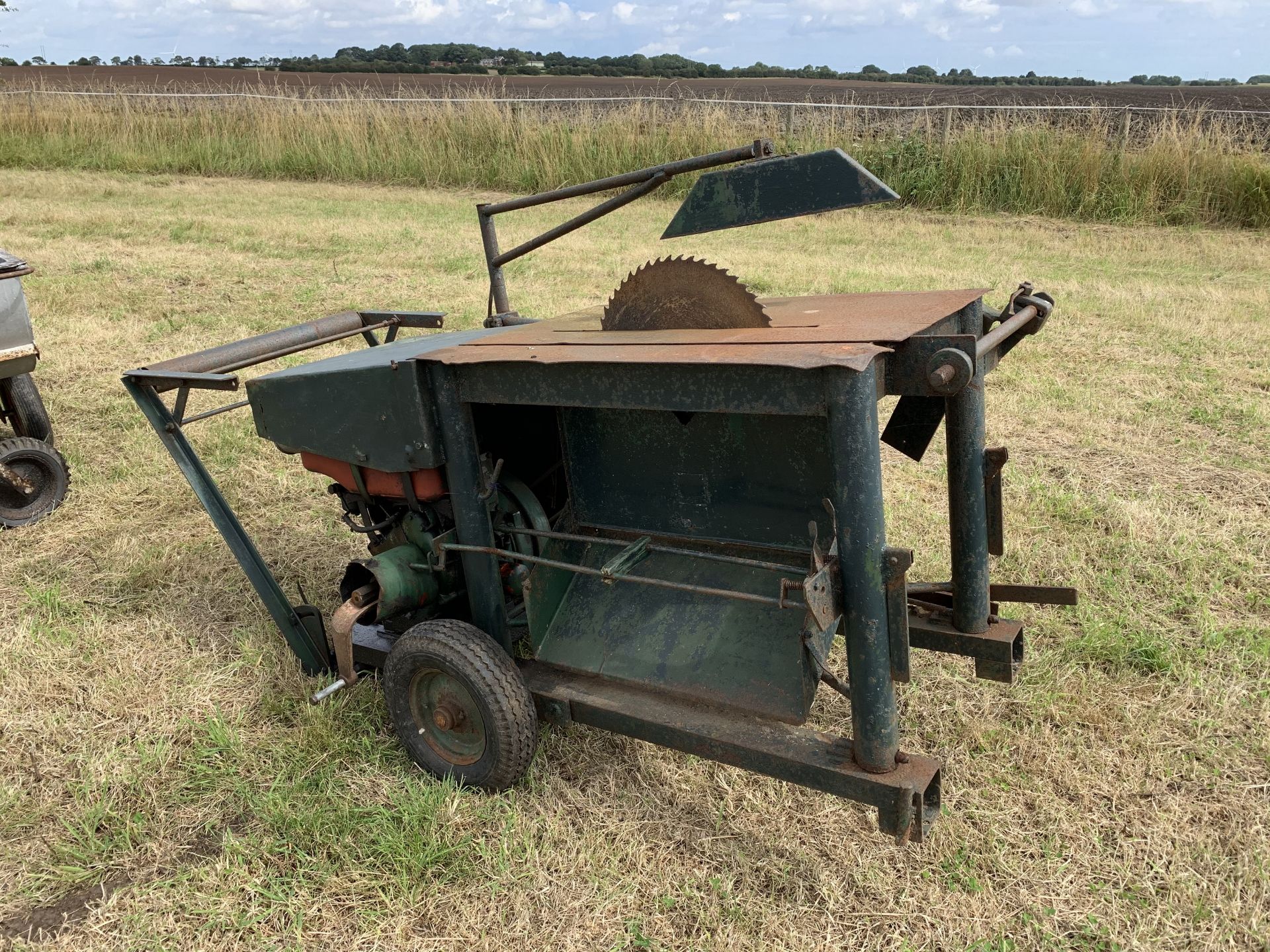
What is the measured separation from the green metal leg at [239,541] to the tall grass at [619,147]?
8302mm

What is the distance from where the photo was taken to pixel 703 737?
2105 millimetres

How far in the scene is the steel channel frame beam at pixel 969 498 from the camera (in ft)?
7.45

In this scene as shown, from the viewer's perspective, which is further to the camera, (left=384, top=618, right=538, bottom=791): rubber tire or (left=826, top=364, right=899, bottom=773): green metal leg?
(left=384, top=618, right=538, bottom=791): rubber tire

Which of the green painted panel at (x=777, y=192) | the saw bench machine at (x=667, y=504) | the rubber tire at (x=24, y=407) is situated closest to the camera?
the saw bench machine at (x=667, y=504)

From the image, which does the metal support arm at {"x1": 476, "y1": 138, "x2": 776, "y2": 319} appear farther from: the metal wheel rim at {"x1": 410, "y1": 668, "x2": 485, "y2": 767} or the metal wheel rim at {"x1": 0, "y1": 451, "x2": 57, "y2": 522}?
the metal wheel rim at {"x1": 0, "y1": 451, "x2": 57, "y2": 522}

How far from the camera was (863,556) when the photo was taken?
72.0 inches

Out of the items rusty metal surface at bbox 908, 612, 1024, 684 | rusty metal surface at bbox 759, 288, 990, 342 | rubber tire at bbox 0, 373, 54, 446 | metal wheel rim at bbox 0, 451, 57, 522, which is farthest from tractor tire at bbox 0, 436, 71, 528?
rusty metal surface at bbox 908, 612, 1024, 684

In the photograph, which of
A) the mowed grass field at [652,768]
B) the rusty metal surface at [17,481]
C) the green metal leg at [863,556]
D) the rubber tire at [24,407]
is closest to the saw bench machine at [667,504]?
the green metal leg at [863,556]

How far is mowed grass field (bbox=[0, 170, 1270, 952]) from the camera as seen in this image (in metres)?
2.02

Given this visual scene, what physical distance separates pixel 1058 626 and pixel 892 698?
1241 millimetres

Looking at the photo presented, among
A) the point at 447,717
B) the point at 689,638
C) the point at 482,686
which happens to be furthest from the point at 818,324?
the point at 447,717

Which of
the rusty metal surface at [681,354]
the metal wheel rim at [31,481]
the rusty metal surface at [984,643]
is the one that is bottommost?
the rusty metal surface at [984,643]

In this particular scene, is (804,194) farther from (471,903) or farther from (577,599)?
(471,903)

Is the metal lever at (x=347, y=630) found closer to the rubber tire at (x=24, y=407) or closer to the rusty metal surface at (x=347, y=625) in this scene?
the rusty metal surface at (x=347, y=625)
